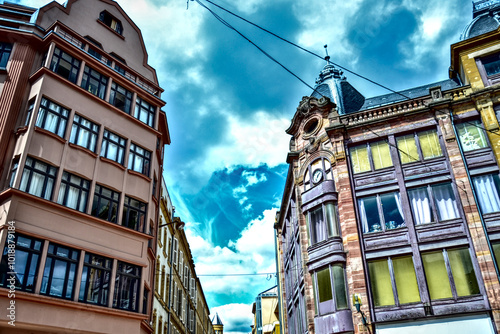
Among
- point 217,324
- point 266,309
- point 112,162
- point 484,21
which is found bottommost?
point 266,309

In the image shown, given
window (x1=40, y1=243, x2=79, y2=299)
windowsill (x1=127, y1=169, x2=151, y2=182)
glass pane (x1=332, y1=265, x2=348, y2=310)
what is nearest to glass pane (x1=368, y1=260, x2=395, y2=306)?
glass pane (x1=332, y1=265, x2=348, y2=310)

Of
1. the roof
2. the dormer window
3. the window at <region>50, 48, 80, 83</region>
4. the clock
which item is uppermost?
the dormer window

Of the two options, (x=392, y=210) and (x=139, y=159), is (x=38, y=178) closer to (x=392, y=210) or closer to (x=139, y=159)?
(x=139, y=159)

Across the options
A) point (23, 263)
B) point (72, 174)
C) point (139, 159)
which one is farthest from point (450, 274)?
point (23, 263)

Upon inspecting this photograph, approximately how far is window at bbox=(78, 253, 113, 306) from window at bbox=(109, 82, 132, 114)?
8136mm

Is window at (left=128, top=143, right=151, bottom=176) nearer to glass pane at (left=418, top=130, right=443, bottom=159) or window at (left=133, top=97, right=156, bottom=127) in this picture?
window at (left=133, top=97, right=156, bottom=127)

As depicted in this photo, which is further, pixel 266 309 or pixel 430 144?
pixel 266 309

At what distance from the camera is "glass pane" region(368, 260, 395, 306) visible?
64.2 ft

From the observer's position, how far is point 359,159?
23.4m

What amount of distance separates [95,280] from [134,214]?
394 cm

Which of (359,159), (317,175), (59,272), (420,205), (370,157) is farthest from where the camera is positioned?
(317,175)

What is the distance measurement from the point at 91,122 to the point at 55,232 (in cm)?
580

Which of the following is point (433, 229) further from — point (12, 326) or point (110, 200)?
point (12, 326)

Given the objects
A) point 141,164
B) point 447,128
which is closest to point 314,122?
point 447,128
